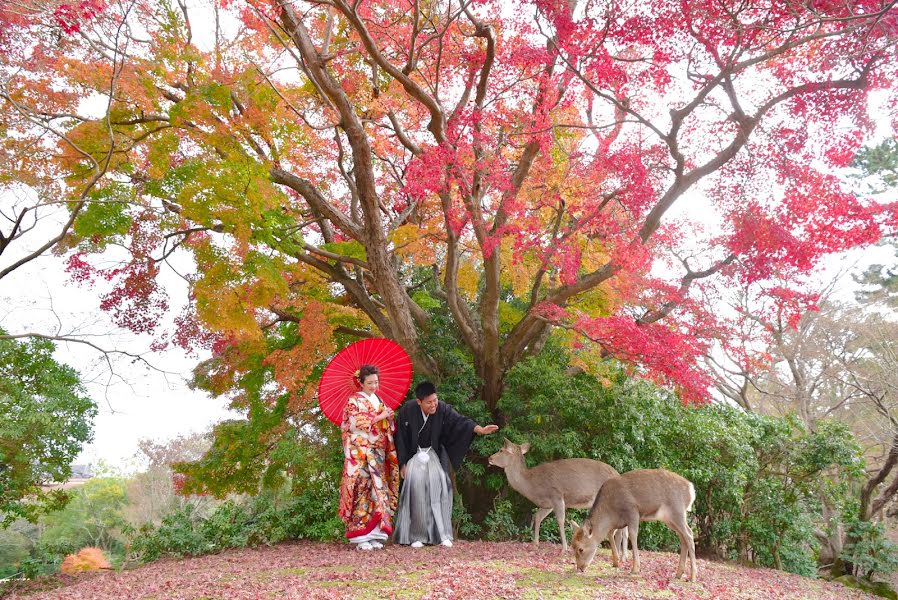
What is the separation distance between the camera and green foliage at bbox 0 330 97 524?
9969 mm

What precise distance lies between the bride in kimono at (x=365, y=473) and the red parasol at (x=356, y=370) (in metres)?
0.25

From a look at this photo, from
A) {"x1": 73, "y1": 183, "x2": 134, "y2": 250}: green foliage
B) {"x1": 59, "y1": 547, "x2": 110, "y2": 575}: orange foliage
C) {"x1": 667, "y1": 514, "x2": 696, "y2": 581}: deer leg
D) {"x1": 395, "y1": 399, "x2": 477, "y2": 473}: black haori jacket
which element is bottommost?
{"x1": 59, "y1": 547, "x2": 110, "y2": 575}: orange foliage

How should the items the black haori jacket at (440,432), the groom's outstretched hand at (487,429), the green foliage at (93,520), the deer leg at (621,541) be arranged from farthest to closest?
the green foliage at (93,520), the black haori jacket at (440,432), the groom's outstretched hand at (487,429), the deer leg at (621,541)

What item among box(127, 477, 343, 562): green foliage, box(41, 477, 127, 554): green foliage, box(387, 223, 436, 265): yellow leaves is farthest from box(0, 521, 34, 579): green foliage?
box(387, 223, 436, 265): yellow leaves

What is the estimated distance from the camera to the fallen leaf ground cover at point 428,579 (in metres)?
4.80

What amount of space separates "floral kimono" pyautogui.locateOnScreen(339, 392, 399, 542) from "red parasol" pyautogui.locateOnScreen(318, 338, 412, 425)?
272 mm

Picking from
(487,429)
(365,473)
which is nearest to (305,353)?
(365,473)

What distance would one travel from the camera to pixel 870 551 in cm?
962

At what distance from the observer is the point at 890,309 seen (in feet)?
61.0

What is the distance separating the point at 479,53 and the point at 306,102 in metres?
3.55

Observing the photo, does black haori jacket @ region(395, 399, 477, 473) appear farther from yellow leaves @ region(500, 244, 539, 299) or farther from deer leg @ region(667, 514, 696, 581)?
yellow leaves @ region(500, 244, 539, 299)

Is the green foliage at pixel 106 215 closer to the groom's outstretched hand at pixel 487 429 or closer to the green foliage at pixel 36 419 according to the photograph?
the green foliage at pixel 36 419

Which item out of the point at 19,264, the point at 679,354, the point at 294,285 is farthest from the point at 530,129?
the point at 19,264

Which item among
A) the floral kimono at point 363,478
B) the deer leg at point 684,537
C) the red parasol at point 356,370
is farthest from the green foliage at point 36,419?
the deer leg at point 684,537
